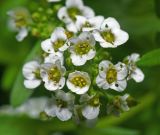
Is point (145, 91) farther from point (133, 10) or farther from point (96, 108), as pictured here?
point (96, 108)

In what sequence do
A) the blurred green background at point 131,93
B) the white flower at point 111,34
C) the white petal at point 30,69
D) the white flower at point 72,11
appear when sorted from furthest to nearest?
the blurred green background at point 131,93 → the white flower at point 72,11 → the white petal at point 30,69 → the white flower at point 111,34

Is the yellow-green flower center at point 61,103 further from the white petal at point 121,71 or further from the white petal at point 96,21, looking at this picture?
the white petal at point 96,21

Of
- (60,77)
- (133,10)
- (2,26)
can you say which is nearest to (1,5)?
(2,26)

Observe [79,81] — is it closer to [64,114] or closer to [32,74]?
[64,114]

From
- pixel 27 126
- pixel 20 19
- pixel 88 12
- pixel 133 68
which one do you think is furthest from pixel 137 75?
pixel 27 126

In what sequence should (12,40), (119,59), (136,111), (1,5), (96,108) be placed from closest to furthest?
(96,108) → (119,59) → (136,111) → (1,5) → (12,40)

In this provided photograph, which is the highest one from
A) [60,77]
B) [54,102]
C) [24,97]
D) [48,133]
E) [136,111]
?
[60,77]

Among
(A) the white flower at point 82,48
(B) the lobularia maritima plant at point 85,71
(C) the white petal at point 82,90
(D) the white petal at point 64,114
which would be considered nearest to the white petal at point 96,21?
(B) the lobularia maritima plant at point 85,71

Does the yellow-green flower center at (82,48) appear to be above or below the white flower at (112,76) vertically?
above
